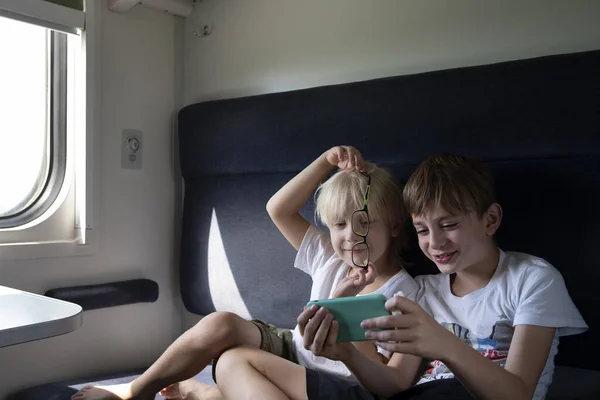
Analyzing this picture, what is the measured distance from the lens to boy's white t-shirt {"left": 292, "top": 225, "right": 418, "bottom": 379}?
5.74ft

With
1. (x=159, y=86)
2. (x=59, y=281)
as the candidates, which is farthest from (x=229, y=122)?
(x=59, y=281)

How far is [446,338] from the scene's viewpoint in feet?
4.01

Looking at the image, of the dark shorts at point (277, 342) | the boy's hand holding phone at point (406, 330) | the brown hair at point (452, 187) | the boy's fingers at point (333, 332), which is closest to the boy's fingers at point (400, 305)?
the boy's hand holding phone at point (406, 330)

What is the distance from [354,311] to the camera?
1264mm

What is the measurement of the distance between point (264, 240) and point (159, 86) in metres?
0.91

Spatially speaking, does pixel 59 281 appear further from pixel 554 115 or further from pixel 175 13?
pixel 554 115

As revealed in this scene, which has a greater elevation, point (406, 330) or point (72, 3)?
point (72, 3)

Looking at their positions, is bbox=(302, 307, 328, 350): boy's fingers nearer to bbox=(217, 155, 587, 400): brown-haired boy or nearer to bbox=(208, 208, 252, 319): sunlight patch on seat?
bbox=(217, 155, 587, 400): brown-haired boy

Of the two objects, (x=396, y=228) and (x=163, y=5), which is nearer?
(x=396, y=228)

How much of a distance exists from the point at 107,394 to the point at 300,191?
0.84 m

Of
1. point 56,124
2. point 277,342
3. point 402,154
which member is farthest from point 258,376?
point 56,124

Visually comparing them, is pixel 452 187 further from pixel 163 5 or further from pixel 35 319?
pixel 163 5

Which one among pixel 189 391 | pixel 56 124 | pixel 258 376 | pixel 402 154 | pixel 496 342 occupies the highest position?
pixel 56 124

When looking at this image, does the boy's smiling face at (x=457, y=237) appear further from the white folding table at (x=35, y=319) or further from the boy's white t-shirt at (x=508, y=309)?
the white folding table at (x=35, y=319)
